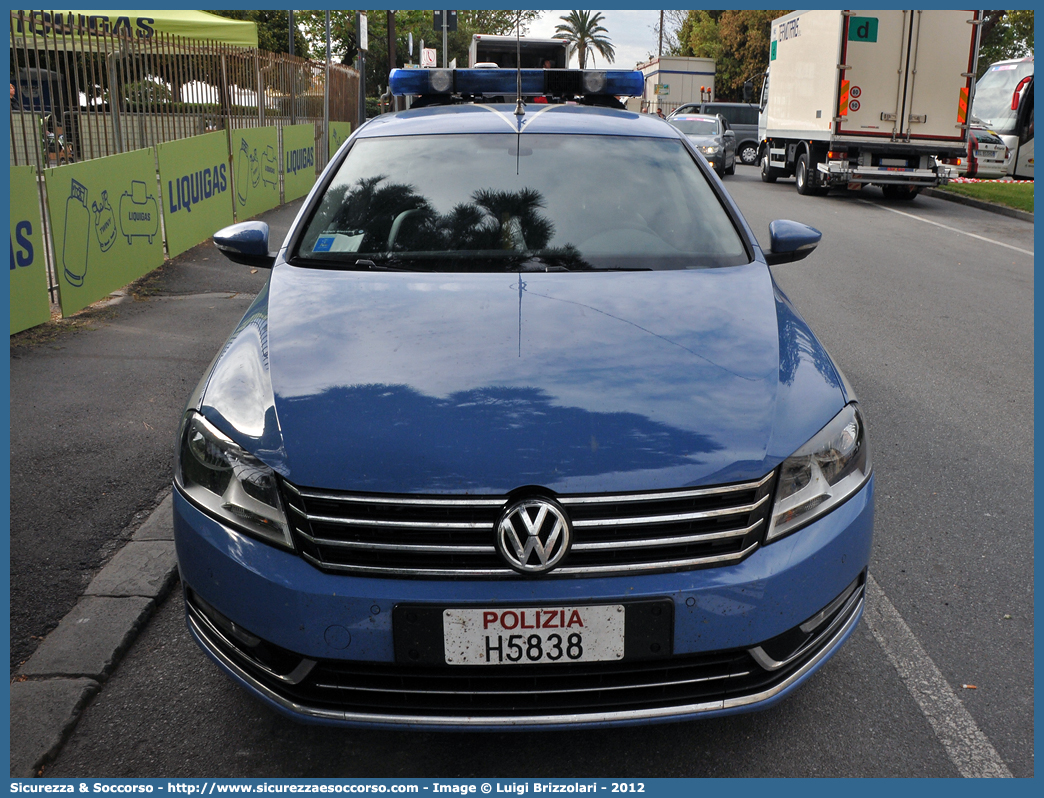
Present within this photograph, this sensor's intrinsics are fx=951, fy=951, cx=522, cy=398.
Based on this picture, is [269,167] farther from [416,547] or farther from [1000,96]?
[1000,96]

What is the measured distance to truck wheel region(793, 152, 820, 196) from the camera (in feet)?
62.1

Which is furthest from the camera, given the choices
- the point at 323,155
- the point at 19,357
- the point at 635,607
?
the point at 323,155

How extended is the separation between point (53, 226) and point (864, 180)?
1440cm

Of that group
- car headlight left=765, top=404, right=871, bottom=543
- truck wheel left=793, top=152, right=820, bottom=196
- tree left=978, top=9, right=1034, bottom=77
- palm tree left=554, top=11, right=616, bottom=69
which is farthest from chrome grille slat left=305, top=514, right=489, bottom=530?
palm tree left=554, top=11, right=616, bottom=69

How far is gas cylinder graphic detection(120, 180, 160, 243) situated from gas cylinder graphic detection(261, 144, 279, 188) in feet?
16.3

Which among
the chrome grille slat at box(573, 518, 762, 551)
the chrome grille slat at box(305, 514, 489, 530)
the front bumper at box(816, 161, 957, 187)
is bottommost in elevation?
the chrome grille slat at box(573, 518, 762, 551)

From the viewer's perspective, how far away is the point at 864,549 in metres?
2.44

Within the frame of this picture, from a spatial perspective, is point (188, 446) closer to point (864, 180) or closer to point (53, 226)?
point (53, 226)

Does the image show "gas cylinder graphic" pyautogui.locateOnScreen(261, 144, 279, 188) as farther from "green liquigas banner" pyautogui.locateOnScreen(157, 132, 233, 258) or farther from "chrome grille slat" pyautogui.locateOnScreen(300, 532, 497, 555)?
"chrome grille slat" pyautogui.locateOnScreen(300, 532, 497, 555)

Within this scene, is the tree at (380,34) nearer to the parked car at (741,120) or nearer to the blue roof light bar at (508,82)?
the parked car at (741,120)

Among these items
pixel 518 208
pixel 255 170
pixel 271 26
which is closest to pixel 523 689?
pixel 518 208

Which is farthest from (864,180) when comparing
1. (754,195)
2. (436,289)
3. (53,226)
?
(436,289)

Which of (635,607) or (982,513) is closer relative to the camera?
(635,607)

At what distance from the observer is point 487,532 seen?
2109 millimetres
